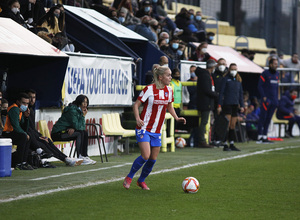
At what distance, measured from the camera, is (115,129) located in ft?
51.4

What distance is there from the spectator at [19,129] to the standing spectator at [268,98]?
9.89 metres

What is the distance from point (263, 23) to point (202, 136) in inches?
646

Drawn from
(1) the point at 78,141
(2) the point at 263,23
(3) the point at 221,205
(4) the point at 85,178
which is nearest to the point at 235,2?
(2) the point at 263,23

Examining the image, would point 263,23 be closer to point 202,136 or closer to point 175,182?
point 202,136

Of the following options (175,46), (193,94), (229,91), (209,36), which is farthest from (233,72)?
(209,36)

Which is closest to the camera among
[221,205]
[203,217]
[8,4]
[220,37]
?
[203,217]

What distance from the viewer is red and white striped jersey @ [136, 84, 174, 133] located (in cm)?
949

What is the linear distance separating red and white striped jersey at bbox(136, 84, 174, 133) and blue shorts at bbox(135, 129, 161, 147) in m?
0.05

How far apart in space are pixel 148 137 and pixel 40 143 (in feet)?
12.5

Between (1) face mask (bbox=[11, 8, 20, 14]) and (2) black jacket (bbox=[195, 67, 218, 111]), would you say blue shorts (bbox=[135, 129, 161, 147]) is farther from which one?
(2) black jacket (bbox=[195, 67, 218, 111])

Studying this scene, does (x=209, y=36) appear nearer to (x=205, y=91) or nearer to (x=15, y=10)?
(x=205, y=91)

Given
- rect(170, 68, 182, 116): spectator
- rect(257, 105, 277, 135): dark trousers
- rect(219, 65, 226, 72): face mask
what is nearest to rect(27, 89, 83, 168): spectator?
rect(170, 68, 182, 116): spectator

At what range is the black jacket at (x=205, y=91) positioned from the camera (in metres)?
18.0

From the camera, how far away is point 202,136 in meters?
18.4
